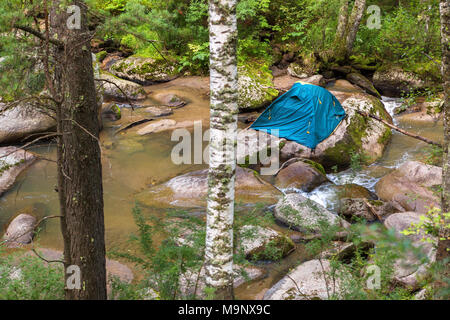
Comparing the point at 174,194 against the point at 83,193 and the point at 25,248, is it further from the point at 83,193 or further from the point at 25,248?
the point at 83,193

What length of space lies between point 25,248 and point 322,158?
286 inches

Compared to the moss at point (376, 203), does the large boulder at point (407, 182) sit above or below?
above

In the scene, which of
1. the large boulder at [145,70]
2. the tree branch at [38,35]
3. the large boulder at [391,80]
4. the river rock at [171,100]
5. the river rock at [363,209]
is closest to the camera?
the tree branch at [38,35]

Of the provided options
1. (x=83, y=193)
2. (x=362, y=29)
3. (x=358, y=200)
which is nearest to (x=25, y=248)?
(x=83, y=193)

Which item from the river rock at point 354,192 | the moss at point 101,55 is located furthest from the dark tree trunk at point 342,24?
the moss at point 101,55

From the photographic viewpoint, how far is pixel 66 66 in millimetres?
3895

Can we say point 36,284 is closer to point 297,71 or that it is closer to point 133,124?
point 133,124

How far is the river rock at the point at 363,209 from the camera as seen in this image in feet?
25.9

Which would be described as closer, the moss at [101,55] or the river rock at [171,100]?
the river rock at [171,100]

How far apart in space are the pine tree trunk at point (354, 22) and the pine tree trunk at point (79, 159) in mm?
13548

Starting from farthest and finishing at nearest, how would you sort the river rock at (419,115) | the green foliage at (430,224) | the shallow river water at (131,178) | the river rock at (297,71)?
1. the river rock at (297,71)
2. the river rock at (419,115)
3. the shallow river water at (131,178)
4. the green foliage at (430,224)

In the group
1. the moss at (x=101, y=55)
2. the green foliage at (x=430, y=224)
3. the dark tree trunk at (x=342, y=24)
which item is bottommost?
the moss at (x=101, y=55)

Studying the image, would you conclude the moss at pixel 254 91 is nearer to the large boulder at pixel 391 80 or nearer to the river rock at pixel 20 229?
the large boulder at pixel 391 80

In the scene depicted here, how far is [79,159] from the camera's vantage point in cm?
407
